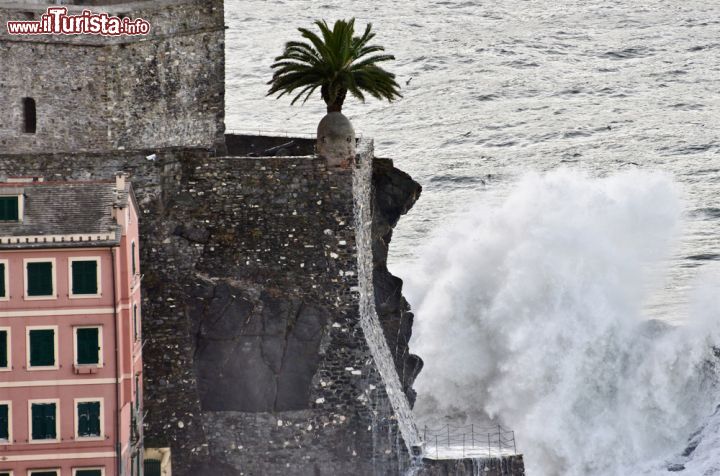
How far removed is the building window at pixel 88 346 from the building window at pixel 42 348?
615 millimetres

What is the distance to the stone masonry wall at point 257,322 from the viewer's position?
65438 mm

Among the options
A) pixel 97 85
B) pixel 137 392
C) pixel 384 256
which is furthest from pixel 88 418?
pixel 384 256

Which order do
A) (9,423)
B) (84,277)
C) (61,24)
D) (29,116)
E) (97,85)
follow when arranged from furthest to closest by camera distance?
(29,116) < (97,85) < (61,24) < (84,277) < (9,423)

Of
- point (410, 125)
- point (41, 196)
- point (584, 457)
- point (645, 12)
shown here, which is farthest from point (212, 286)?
point (645, 12)

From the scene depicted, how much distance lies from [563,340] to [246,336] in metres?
17.9

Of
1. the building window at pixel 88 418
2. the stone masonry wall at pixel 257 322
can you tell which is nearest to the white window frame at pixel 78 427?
the building window at pixel 88 418

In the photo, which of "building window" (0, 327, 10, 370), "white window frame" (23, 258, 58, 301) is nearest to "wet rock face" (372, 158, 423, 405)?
"white window frame" (23, 258, 58, 301)

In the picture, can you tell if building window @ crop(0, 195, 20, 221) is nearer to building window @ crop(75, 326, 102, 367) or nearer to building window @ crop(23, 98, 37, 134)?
building window @ crop(75, 326, 102, 367)

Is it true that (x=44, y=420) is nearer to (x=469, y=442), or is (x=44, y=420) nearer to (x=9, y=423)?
(x=9, y=423)

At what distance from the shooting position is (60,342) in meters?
61.1

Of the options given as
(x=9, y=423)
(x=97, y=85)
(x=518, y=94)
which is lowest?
(x=9, y=423)

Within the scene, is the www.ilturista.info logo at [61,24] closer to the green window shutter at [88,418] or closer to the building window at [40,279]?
the building window at [40,279]

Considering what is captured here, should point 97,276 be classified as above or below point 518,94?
below

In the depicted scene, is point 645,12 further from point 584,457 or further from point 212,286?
point 212,286
